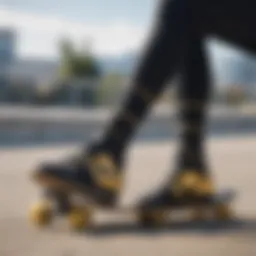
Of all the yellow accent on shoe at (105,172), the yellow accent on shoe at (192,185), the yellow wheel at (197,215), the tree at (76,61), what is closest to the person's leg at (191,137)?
the yellow accent on shoe at (192,185)

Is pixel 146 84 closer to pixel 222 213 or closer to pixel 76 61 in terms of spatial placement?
pixel 222 213

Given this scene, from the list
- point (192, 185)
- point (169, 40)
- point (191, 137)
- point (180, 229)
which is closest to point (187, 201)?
point (192, 185)

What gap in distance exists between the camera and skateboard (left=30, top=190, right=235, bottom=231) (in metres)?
3.58

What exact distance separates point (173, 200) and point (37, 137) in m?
6.26

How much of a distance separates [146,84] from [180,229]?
0.66m

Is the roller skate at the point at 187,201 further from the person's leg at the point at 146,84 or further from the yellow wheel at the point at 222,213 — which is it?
the person's leg at the point at 146,84

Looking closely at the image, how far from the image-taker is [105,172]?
348 cm

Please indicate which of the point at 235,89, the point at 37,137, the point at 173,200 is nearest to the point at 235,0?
the point at 173,200

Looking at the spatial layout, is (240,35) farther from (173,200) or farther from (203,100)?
(173,200)

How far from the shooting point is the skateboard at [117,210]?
11.7ft

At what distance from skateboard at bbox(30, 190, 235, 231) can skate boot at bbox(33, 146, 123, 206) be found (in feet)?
0.22

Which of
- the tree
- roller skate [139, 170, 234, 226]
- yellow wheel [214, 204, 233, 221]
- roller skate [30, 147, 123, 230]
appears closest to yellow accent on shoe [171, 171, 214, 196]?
roller skate [139, 170, 234, 226]

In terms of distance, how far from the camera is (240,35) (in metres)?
3.69

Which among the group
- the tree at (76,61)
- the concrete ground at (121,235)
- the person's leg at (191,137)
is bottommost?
the concrete ground at (121,235)
